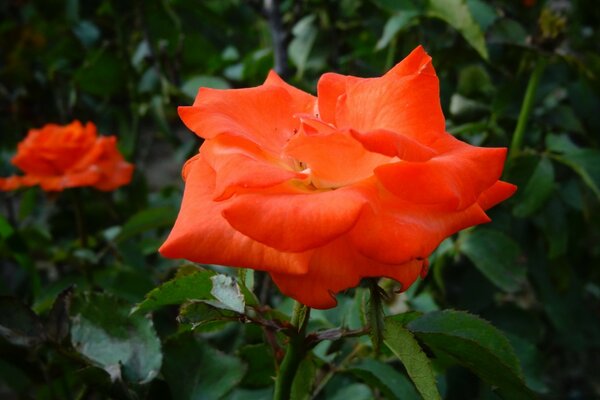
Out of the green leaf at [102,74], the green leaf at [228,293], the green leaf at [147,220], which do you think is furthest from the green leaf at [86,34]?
Answer: the green leaf at [228,293]

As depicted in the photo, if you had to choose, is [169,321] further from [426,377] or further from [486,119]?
[426,377]

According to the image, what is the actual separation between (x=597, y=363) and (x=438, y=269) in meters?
1.28

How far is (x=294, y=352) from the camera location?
488mm

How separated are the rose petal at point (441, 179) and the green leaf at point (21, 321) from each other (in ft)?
1.00

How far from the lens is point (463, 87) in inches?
41.7

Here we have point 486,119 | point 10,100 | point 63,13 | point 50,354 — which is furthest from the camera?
point 63,13

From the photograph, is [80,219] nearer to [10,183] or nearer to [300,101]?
[10,183]

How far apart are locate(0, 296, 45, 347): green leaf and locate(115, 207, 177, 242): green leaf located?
0.44 meters

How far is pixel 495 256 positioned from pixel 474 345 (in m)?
0.41

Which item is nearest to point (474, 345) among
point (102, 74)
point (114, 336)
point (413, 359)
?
point (413, 359)

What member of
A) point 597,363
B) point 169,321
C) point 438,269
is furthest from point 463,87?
point 597,363

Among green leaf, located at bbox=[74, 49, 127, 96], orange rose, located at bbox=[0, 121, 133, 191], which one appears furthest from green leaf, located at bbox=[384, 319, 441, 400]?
green leaf, located at bbox=[74, 49, 127, 96]

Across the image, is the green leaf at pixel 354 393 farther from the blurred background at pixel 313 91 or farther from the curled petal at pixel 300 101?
the curled petal at pixel 300 101

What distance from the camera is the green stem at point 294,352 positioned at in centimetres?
48
